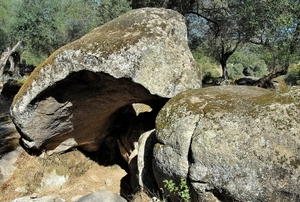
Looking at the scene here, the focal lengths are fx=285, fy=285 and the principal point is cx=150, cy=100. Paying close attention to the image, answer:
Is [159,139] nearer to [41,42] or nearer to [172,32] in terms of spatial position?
[172,32]

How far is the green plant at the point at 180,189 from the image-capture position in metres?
5.05

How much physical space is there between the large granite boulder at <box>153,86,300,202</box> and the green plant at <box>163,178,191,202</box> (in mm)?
99

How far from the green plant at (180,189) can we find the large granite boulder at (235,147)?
99 mm

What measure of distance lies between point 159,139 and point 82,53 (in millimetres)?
2812

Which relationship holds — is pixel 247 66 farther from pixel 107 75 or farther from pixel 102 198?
pixel 102 198

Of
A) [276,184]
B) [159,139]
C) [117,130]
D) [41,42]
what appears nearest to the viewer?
[276,184]

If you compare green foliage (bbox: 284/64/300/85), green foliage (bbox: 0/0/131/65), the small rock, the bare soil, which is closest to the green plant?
the bare soil

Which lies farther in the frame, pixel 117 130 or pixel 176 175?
pixel 117 130

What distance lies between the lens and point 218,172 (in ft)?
15.5

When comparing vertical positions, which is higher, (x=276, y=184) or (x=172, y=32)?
(x=172, y=32)

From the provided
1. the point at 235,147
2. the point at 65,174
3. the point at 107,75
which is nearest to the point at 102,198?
the point at 107,75

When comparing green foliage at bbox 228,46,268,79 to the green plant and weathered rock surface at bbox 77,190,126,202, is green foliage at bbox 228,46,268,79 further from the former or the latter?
the green plant

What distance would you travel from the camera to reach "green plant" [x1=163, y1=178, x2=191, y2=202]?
505 cm

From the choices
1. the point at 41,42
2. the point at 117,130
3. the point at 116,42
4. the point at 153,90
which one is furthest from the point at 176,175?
the point at 41,42
